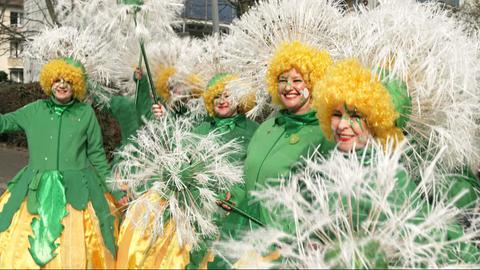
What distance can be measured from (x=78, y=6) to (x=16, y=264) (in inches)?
76.5

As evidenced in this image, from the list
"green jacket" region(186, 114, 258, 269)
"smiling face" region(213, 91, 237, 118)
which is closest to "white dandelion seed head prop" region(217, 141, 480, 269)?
"green jacket" region(186, 114, 258, 269)

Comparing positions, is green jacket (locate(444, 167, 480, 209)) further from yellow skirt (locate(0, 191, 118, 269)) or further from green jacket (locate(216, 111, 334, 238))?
yellow skirt (locate(0, 191, 118, 269))

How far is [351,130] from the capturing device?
8.35 ft

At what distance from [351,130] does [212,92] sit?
2.09 m

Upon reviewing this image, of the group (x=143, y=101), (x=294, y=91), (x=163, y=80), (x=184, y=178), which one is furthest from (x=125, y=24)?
(x=294, y=91)

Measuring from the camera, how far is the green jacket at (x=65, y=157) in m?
4.42

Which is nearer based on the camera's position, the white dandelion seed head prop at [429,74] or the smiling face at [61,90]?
the white dandelion seed head prop at [429,74]

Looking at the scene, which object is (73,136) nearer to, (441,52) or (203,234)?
(203,234)

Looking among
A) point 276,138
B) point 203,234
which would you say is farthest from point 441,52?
point 203,234

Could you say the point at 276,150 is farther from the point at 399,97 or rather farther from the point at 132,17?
the point at 132,17

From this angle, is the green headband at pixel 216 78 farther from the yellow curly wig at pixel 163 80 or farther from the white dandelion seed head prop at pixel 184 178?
the white dandelion seed head prop at pixel 184 178

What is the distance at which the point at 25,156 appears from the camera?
1420 cm

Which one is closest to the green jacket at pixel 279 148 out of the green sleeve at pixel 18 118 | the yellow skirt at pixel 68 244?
the yellow skirt at pixel 68 244

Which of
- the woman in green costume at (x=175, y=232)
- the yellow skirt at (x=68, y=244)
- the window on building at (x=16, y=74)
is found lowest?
the window on building at (x=16, y=74)
